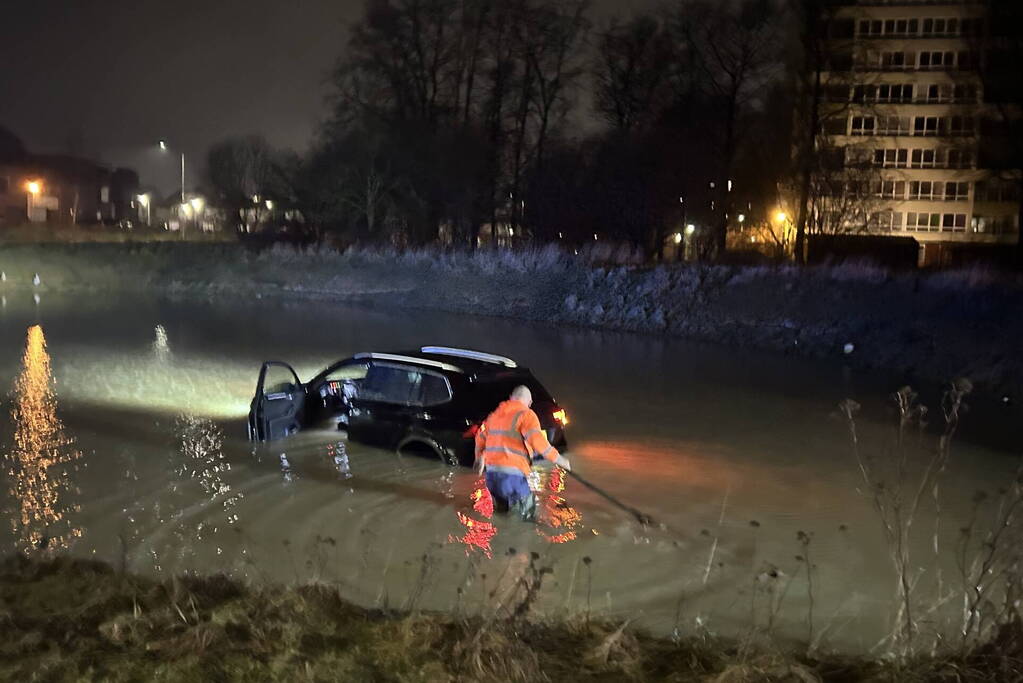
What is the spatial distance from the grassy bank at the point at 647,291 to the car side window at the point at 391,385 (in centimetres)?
1372

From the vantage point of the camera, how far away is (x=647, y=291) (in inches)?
1260

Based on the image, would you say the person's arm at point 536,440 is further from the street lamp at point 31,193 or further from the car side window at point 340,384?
the street lamp at point 31,193

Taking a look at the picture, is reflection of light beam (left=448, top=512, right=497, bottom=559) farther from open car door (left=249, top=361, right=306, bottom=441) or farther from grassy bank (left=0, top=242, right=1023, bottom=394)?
grassy bank (left=0, top=242, right=1023, bottom=394)

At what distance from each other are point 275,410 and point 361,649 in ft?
26.4

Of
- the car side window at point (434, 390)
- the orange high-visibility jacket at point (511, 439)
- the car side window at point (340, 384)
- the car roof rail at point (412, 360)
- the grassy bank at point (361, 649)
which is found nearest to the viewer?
the grassy bank at point (361, 649)

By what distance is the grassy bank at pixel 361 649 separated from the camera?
478cm

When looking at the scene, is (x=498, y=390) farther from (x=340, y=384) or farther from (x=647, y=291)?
(x=647, y=291)

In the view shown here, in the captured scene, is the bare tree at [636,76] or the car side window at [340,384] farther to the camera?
the bare tree at [636,76]

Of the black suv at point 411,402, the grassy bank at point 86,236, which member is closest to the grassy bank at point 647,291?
the grassy bank at point 86,236

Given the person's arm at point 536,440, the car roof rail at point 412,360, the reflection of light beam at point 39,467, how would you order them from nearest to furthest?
1. the person's arm at point 536,440
2. the reflection of light beam at point 39,467
3. the car roof rail at point 412,360

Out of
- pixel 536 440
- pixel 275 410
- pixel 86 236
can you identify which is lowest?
pixel 275 410

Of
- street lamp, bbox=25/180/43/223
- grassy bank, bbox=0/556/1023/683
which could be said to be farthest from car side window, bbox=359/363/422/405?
street lamp, bbox=25/180/43/223

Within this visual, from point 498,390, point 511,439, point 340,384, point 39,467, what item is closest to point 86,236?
point 340,384

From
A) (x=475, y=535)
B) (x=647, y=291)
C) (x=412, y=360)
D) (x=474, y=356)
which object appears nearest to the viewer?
(x=475, y=535)
